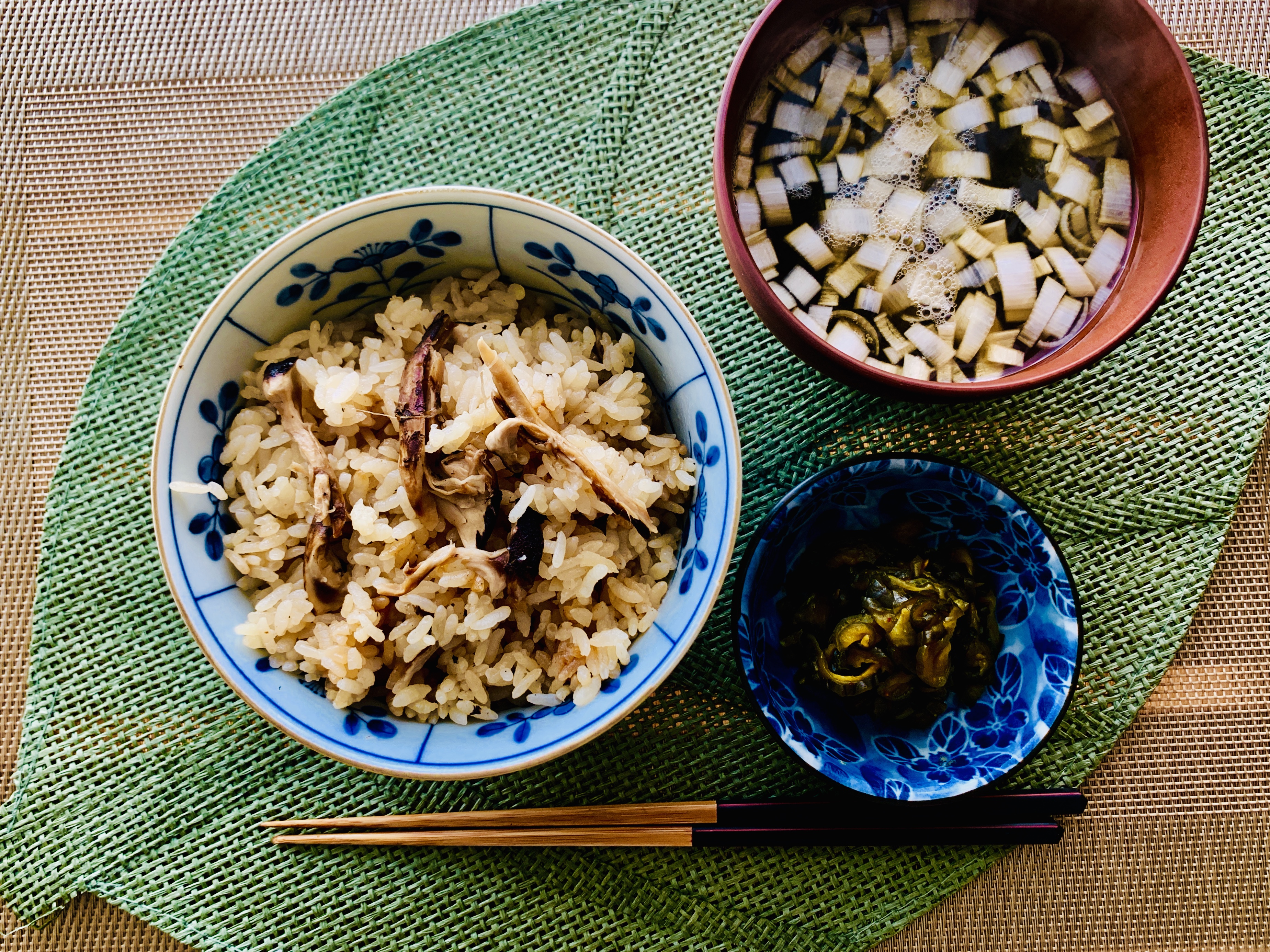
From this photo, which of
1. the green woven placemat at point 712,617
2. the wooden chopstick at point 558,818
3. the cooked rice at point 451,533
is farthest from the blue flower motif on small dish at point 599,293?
the wooden chopstick at point 558,818

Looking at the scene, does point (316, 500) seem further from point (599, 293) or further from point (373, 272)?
point (599, 293)

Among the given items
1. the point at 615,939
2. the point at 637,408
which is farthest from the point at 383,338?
the point at 615,939

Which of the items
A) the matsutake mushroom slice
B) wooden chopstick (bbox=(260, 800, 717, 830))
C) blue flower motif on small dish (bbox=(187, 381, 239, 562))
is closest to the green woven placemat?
wooden chopstick (bbox=(260, 800, 717, 830))

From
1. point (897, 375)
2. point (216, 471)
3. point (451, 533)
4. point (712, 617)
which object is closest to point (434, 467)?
point (451, 533)

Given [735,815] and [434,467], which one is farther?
[735,815]

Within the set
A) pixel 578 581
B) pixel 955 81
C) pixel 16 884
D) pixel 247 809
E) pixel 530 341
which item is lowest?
pixel 16 884

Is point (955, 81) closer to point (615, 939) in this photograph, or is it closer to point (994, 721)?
point (994, 721)

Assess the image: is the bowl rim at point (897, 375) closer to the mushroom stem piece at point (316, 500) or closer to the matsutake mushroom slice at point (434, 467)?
the matsutake mushroom slice at point (434, 467)
